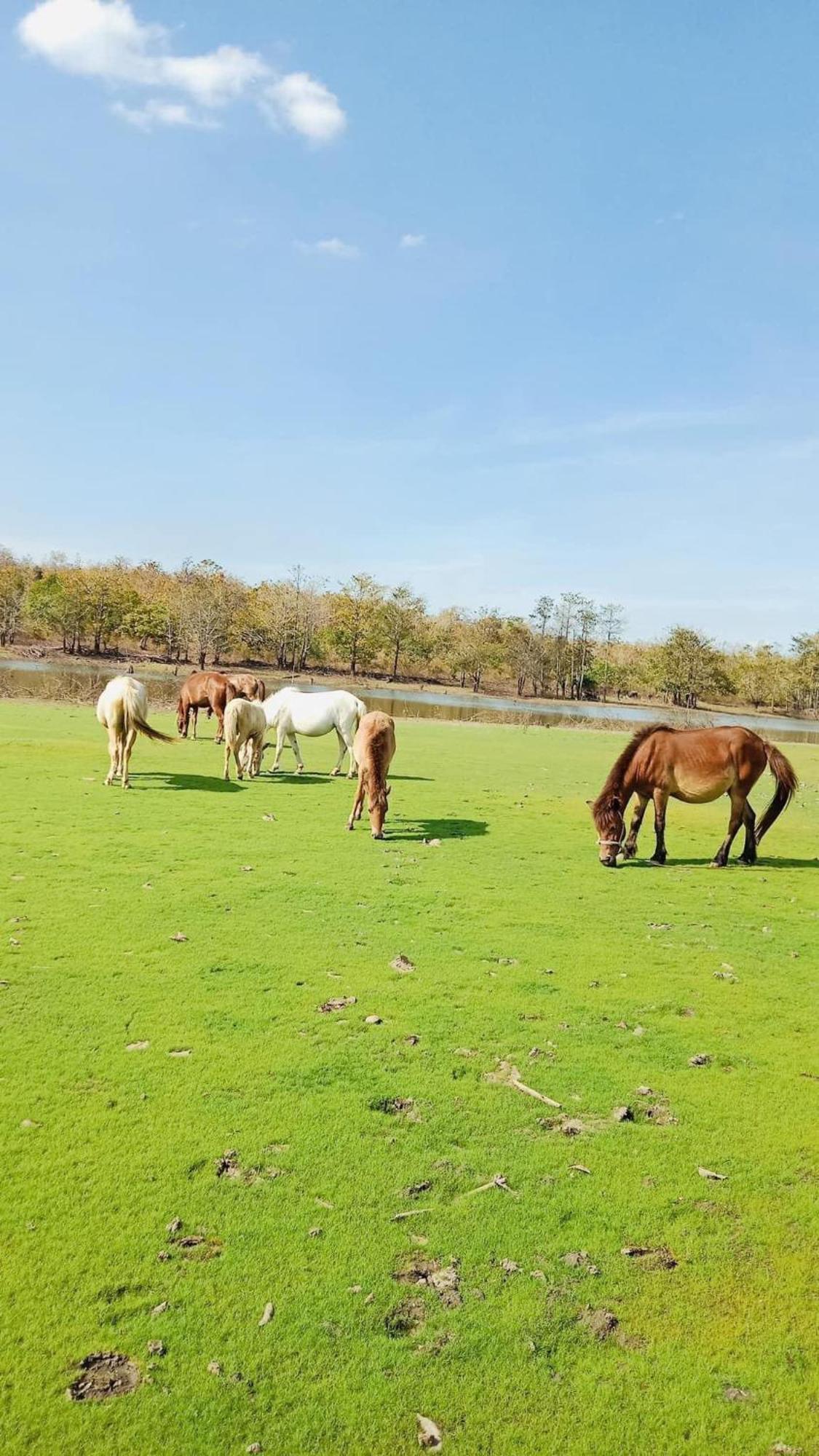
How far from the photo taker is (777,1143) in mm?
3916

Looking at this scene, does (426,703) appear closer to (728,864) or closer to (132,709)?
(132,709)

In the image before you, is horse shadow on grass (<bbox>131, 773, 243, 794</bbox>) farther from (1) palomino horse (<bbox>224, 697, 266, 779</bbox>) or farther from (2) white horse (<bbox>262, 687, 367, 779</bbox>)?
(2) white horse (<bbox>262, 687, 367, 779</bbox>)

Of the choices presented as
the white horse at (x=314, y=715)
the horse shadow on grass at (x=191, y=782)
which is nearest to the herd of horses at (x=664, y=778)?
the horse shadow on grass at (x=191, y=782)

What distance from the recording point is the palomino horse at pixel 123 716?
39.0 feet

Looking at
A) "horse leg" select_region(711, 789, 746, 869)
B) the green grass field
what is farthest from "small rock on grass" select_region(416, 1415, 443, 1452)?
"horse leg" select_region(711, 789, 746, 869)

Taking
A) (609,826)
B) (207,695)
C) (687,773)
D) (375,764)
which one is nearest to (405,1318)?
(609,826)

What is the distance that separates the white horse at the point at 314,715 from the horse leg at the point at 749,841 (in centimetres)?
716

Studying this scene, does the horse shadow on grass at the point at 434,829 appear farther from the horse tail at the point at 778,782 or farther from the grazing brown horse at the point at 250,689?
the grazing brown horse at the point at 250,689

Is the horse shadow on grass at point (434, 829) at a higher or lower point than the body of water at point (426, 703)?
lower

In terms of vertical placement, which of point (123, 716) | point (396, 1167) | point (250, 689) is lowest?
point (396, 1167)

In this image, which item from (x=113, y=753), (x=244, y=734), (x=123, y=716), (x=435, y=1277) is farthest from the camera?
(x=244, y=734)

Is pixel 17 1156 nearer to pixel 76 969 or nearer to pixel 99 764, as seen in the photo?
pixel 76 969

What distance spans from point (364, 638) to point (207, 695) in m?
70.9

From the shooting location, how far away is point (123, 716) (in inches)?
475
